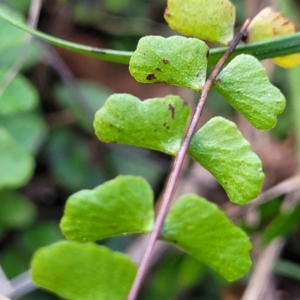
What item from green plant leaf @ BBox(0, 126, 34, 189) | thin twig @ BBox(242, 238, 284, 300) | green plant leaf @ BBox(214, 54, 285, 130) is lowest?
thin twig @ BBox(242, 238, 284, 300)

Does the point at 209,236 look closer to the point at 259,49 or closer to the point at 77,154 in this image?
the point at 259,49

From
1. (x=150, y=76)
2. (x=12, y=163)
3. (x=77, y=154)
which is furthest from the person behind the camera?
(x=77, y=154)

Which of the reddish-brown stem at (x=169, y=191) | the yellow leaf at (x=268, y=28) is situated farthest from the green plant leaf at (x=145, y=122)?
the yellow leaf at (x=268, y=28)

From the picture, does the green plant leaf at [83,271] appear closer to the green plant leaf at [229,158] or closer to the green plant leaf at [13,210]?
the green plant leaf at [229,158]

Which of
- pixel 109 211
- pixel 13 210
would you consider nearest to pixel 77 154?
pixel 13 210

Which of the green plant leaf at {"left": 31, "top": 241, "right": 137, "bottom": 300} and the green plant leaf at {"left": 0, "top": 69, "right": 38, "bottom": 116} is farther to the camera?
the green plant leaf at {"left": 0, "top": 69, "right": 38, "bottom": 116}

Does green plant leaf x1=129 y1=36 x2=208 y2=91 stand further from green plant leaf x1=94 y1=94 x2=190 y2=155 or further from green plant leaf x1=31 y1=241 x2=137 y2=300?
green plant leaf x1=31 y1=241 x2=137 y2=300

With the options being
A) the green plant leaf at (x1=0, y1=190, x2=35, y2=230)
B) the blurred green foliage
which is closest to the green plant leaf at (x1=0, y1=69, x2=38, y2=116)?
the blurred green foliage
